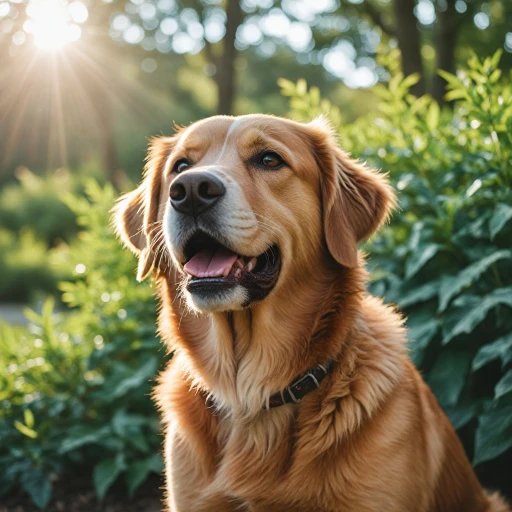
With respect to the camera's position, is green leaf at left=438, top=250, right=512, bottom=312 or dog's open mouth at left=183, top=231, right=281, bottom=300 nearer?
dog's open mouth at left=183, top=231, right=281, bottom=300

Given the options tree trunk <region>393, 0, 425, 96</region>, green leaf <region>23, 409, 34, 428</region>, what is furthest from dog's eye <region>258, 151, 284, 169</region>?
tree trunk <region>393, 0, 425, 96</region>

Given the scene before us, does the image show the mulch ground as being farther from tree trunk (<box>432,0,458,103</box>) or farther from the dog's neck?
tree trunk (<box>432,0,458,103</box>)

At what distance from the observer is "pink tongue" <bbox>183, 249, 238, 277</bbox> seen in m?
2.64

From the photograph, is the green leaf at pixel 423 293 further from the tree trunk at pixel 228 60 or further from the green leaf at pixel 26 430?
the tree trunk at pixel 228 60

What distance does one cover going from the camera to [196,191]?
2.52 m

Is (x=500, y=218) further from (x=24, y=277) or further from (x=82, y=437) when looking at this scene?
(x=24, y=277)

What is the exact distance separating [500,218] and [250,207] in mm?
1344

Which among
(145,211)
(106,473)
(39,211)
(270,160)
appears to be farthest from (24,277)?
(270,160)

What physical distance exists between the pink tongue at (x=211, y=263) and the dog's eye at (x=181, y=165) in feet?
1.84

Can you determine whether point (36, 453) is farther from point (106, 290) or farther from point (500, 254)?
point (500, 254)

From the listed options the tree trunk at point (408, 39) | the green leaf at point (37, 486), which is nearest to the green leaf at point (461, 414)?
the green leaf at point (37, 486)

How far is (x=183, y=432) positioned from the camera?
2801 millimetres

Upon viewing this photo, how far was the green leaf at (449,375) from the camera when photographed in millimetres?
3295

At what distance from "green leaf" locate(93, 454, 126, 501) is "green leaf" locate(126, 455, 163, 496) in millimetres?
76
